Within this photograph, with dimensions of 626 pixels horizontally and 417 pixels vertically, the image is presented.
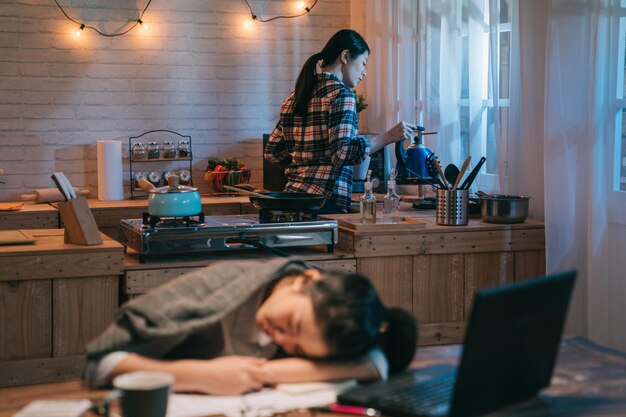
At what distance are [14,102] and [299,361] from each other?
167 inches

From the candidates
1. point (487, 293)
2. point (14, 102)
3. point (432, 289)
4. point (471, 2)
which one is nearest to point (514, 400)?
point (487, 293)

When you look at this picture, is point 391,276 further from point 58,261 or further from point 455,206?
point 58,261

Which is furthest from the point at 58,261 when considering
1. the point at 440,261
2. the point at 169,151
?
the point at 169,151

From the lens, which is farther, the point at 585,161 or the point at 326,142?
the point at 326,142

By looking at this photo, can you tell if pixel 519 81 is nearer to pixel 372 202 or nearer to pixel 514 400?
pixel 372 202

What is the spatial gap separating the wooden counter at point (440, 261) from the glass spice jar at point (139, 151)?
7.01 feet

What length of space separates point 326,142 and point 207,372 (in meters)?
2.71

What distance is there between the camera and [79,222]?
3.63 meters

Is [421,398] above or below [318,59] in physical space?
below

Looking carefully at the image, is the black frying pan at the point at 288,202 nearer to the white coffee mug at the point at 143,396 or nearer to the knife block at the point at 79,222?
the knife block at the point at 79,222

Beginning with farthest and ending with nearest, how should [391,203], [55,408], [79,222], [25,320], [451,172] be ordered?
[451,172]
[391,203]
[79,222]
[25,320]
[55,408]

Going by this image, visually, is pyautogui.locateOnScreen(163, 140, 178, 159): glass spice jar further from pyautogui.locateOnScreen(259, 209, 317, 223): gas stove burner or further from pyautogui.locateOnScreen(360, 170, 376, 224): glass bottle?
pyautogui.locateOnScreen(360, 170, 376, 224): glass bottle

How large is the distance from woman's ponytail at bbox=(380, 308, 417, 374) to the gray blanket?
288 mm

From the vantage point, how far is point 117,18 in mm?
5902
